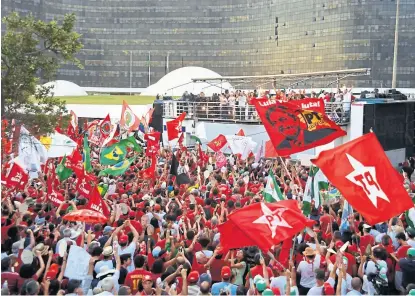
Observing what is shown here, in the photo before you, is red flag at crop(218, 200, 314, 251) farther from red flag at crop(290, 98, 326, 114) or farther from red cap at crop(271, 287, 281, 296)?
red flag at crop(290, 98, 326, 114)

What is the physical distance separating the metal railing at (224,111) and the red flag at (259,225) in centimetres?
1685

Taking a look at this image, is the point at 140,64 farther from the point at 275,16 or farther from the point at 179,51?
the point at 275,16

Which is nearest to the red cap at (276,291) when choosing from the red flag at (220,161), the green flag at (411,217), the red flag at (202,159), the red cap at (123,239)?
the red cap at (123,239)

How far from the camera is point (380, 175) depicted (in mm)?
8367

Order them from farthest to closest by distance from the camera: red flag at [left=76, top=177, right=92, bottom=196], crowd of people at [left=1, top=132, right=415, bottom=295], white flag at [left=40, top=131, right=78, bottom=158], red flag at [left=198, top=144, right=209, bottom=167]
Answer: red flag at [left=198, top=144, right=209, bottom=167]
white flag at [left=40, top=131, right=78, bottom=158]
red flag at [left=76, top=177, right=92, bottom=196]
crowd of people at [left=1, top=132, right=415, bottom=295]

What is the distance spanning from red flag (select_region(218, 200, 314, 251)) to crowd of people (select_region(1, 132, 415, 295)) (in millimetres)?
337

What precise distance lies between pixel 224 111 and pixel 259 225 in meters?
20.9

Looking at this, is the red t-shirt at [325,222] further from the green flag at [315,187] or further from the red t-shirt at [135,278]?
the red t-shirt at [135,278]

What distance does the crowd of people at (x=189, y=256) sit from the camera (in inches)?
266

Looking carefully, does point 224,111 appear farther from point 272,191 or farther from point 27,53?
point 272,191

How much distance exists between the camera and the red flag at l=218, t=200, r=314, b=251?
24.2 feet

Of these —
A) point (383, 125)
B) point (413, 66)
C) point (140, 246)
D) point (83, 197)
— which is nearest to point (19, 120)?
point (83, 197)

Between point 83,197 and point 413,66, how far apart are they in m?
87.0

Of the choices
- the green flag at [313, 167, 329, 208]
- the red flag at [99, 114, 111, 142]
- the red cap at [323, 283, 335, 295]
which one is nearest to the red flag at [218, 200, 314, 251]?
the red cap at [323, 283, 335, 295]
